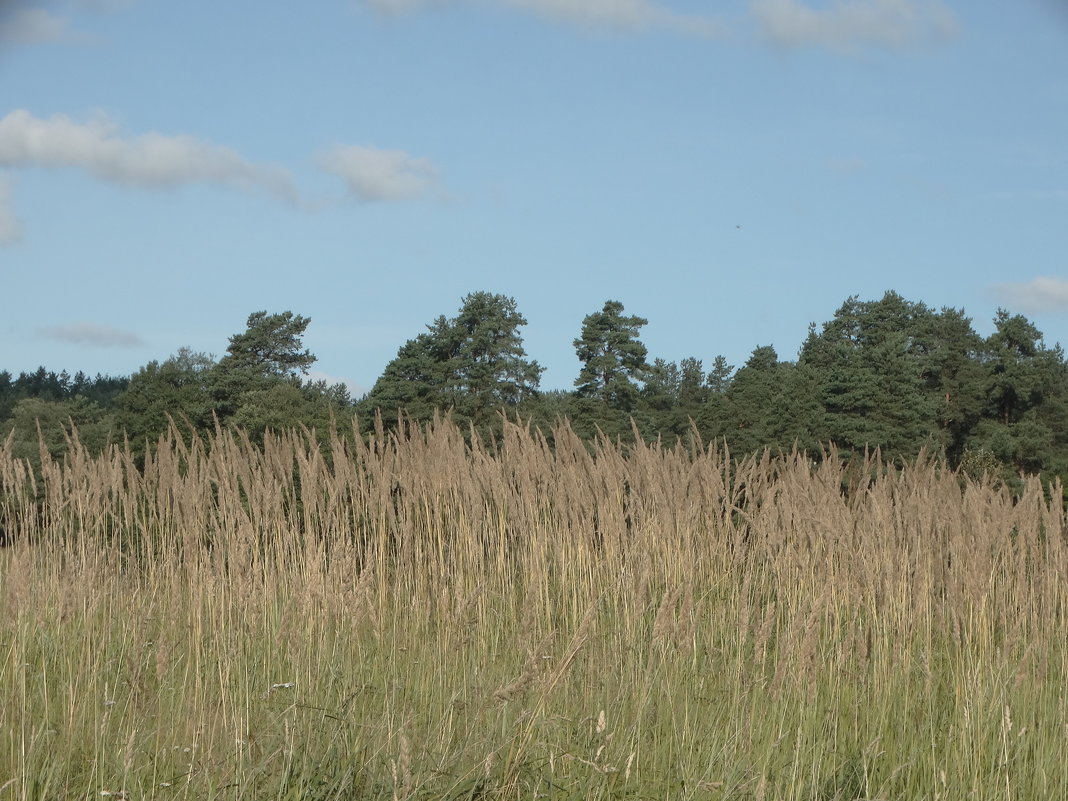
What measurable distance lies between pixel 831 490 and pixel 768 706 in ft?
6.20

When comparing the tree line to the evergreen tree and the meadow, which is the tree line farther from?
the meadow

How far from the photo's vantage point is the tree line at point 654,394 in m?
22.7

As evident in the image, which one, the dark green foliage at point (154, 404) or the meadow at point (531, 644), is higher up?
the dark green foliage at point (154, 404)

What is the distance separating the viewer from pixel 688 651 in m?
3.96

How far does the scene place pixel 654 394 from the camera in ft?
115

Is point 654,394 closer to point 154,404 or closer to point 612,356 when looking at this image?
point 612,356

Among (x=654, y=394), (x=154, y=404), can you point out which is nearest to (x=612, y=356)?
(x=654, y=394)

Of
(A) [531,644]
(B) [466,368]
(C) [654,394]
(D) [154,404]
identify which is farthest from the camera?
(C) [654,394]

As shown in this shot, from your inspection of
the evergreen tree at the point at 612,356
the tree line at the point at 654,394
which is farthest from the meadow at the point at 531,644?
the evergreen tree at the point at 612,356

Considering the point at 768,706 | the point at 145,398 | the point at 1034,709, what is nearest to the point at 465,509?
the point at 768,706

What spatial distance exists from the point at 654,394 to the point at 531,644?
102 feet

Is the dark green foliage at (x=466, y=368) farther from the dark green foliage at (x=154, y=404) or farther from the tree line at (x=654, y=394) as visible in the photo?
the dark green foliage at (x=154, y=404)

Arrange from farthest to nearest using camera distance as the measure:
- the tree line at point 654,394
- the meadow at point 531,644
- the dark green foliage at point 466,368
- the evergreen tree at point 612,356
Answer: the evergreen tree at point 612,356 < the dark green foliage at point 466,368 < the tree line at point 654,394 < the meadow at point 531,644

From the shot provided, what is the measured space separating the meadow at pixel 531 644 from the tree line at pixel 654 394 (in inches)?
493
